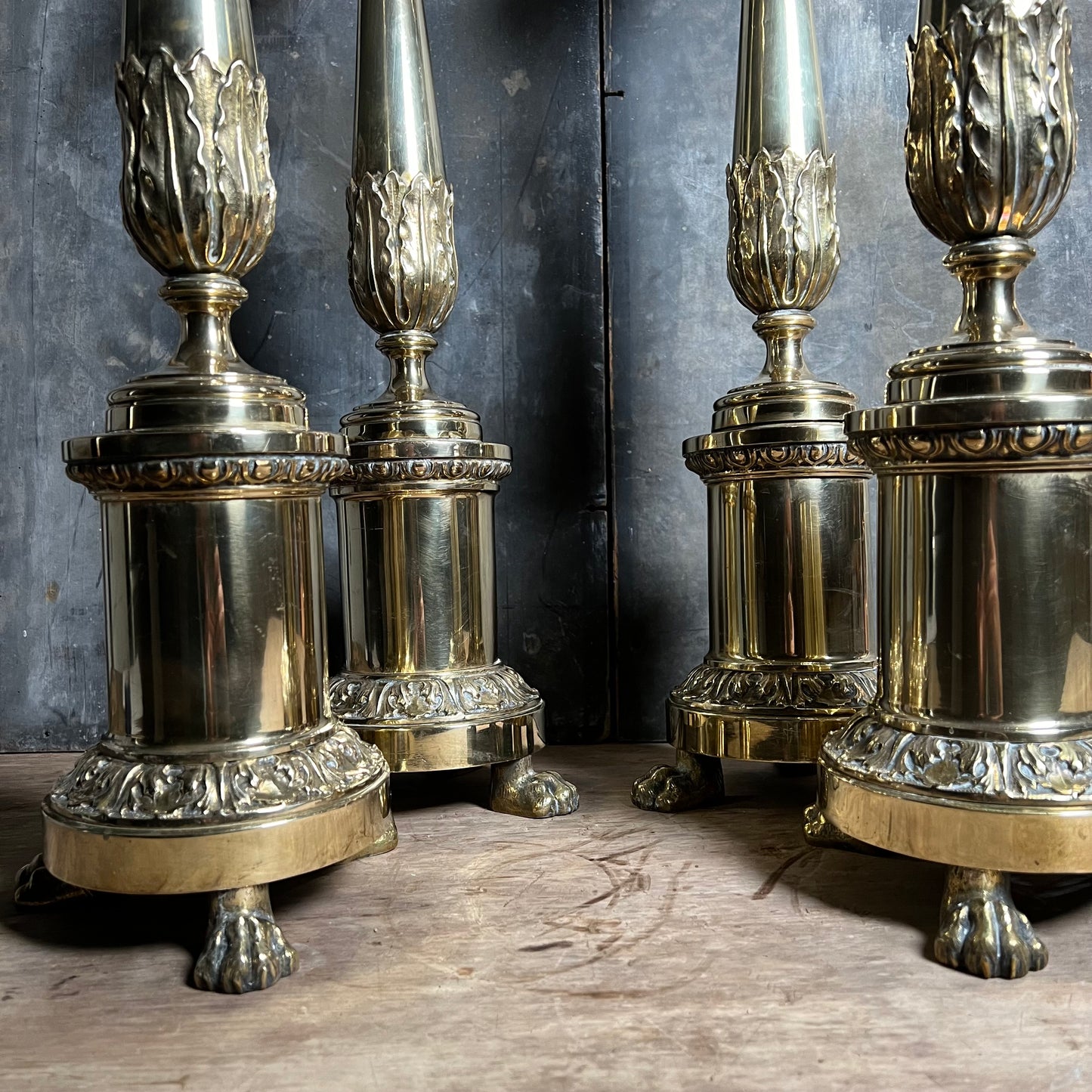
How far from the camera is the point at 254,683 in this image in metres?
0.91

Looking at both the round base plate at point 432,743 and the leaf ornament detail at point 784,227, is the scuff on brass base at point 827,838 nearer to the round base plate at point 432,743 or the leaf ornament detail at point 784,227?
the round base plate at point 432,743

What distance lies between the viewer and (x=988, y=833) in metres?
0.83

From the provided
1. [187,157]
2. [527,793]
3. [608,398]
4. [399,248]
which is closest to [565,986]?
[527,793]

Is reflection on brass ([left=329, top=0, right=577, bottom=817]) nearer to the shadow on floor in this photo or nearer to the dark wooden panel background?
the shadow on floor

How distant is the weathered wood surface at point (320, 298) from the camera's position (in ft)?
5.41

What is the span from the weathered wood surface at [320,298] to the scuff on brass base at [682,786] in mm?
396

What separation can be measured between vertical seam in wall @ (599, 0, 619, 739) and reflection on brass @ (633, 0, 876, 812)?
0.34 metres

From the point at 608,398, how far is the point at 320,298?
48 cm

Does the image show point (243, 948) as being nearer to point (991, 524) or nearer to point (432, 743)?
point (432, 743)

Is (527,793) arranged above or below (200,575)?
below

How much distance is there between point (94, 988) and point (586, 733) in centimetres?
96

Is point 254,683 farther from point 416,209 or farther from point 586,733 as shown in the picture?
point 586,733

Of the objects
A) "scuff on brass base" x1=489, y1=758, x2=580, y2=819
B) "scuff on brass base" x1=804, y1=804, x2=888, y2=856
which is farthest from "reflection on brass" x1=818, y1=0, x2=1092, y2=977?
"scuff on brass base" x1=489, y1=758, x2=580, y2=819

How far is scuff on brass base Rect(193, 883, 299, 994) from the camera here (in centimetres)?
82
